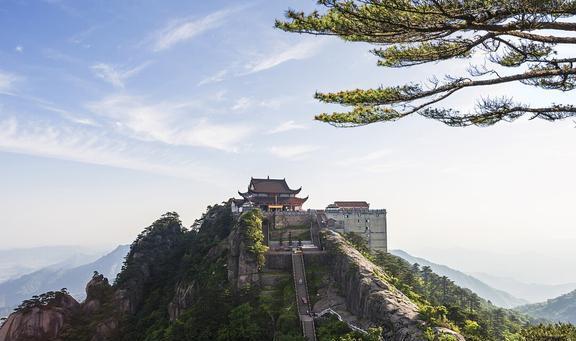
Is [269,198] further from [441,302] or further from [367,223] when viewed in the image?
[441,302]

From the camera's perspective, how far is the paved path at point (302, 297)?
26.3 meters

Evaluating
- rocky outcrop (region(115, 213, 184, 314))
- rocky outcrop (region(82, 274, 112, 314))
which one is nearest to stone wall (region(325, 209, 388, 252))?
rocky outcrop (region(115, 213, 184, 314))

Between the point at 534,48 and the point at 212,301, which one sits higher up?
the point at 534,48

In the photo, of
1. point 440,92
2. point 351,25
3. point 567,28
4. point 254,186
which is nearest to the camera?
point 567,28

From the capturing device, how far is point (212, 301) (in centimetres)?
2898

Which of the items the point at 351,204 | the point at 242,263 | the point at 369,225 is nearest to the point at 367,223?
the point at 369,225

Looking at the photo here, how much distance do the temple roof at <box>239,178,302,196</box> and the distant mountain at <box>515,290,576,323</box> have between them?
110 meters

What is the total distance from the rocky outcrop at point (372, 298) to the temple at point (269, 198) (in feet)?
52.3

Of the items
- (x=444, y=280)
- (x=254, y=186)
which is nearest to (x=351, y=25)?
(x=254, y=186)

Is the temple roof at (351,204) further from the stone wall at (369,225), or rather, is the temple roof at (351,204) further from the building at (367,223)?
the stone wall at (369,225)

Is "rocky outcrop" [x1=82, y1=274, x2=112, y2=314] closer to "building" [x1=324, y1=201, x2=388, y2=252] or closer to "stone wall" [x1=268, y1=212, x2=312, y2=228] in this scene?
"stone wall" [x1=268, y1=212, x2=312, y2=228]

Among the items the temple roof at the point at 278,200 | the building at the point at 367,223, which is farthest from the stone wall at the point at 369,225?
the temple roof at the point at 278,200

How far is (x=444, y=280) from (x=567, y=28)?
49.9 meters

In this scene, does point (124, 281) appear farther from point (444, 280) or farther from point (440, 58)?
point (440, 58)
